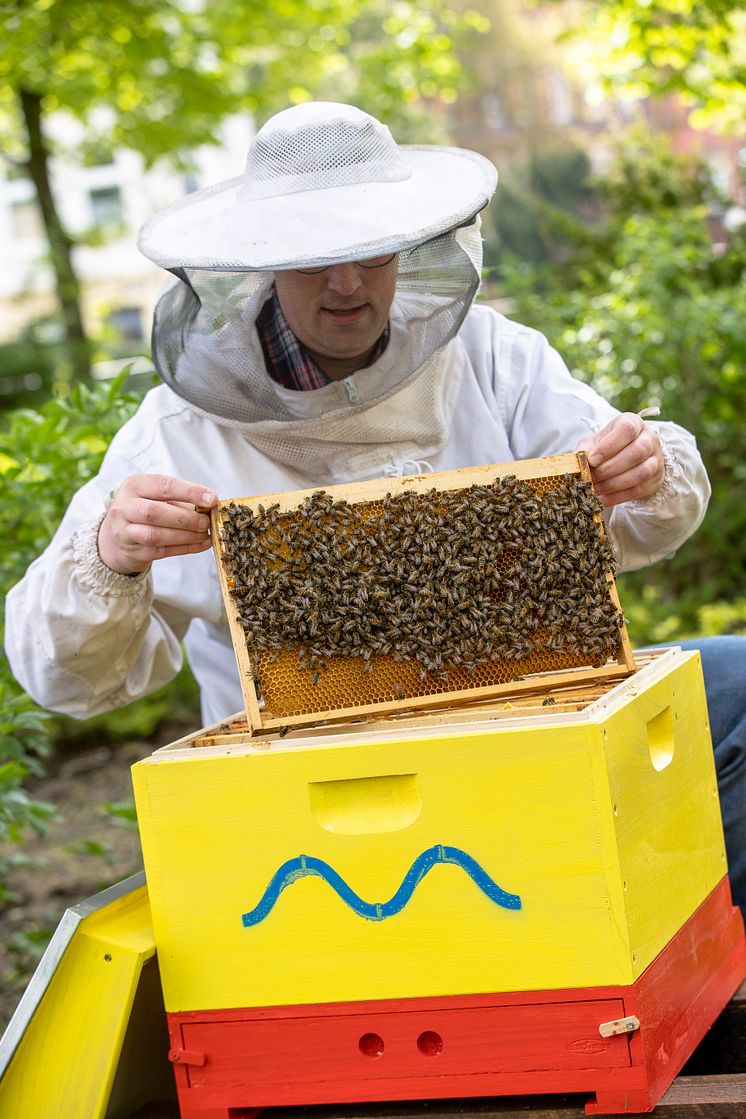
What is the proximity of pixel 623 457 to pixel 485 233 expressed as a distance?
9.93 metres

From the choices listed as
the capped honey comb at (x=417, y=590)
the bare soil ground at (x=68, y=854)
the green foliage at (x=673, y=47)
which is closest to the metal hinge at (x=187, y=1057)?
the capped honey comb at (x=417, y=590)

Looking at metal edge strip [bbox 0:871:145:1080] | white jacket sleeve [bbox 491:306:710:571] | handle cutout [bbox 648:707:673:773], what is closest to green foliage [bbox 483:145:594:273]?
white jacket sleeve [bbox 491:306:710:571]

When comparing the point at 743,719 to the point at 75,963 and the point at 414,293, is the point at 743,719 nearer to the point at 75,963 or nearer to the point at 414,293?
the point at 414,293

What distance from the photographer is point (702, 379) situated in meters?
6.36

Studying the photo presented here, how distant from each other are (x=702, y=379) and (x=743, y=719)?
419 cm

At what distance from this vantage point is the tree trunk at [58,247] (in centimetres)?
1090

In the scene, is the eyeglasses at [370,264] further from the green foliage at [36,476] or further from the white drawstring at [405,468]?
the green foliage at [36,476]

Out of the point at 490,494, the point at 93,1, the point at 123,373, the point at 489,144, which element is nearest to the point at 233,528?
the point at 490,494

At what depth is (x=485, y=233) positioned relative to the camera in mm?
11539

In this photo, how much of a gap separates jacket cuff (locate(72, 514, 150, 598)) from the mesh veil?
0.40m

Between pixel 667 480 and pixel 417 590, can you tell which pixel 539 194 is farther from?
pixel 417 590

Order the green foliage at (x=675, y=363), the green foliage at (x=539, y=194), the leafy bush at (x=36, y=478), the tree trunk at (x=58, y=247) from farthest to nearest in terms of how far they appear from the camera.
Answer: the green foliage at (x=539, y=194) → the tree trunk at (x=58, y=247) → the green foliage at (x=675, y=363) → the leafy bush at (x=36, y=478)

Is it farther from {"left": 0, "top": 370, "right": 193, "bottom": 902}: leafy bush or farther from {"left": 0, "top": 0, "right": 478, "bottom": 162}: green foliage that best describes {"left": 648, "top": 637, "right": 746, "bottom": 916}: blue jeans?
{"left": 0, "top": 0, "right": 478, "bottom": 162}: green foliage

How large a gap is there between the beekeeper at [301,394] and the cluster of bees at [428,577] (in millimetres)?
182
